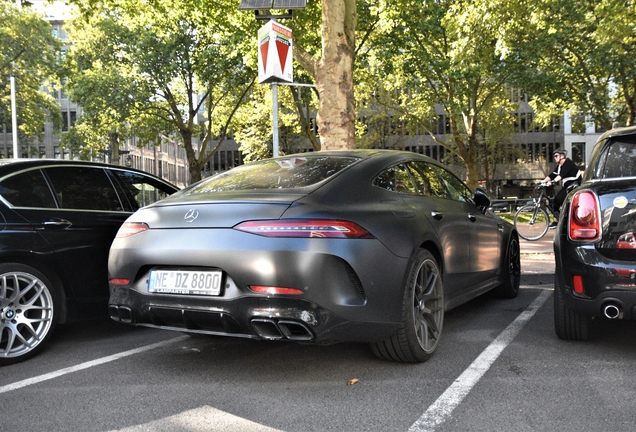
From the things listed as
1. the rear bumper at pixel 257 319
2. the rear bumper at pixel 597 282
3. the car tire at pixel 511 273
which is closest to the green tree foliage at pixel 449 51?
the car tire at pixel 511 273

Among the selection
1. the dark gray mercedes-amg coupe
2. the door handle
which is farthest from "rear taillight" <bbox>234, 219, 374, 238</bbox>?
the door handle

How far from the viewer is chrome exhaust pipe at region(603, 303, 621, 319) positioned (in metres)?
3.95

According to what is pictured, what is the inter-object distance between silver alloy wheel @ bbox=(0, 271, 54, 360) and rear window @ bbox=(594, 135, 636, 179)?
417 cm

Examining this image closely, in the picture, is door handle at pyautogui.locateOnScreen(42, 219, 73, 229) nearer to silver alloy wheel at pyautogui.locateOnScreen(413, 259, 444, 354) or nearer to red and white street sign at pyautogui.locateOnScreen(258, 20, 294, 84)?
silver alloy wheel at pyautogui.locateOnScreen(413, 259, 444, 354)

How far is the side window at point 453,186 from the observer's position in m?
5.39

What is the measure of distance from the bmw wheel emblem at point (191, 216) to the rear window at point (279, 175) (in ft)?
1.39

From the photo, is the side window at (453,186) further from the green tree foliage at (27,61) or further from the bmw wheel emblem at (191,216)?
the green tree foliage at (27,61)

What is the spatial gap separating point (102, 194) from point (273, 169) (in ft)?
5.76

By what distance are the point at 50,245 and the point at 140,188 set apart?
1276mm

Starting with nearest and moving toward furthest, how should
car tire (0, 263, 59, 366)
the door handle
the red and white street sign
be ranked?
car tire (0, 263, 59, 366) < the door handle < the red and white street sign

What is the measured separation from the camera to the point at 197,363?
4.31 meters

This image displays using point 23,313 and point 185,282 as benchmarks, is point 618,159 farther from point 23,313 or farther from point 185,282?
point 23,313

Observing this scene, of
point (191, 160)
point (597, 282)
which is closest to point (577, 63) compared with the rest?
point (191, 160)

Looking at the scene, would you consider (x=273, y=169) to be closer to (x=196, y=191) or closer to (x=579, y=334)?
(x=196, y=191)
